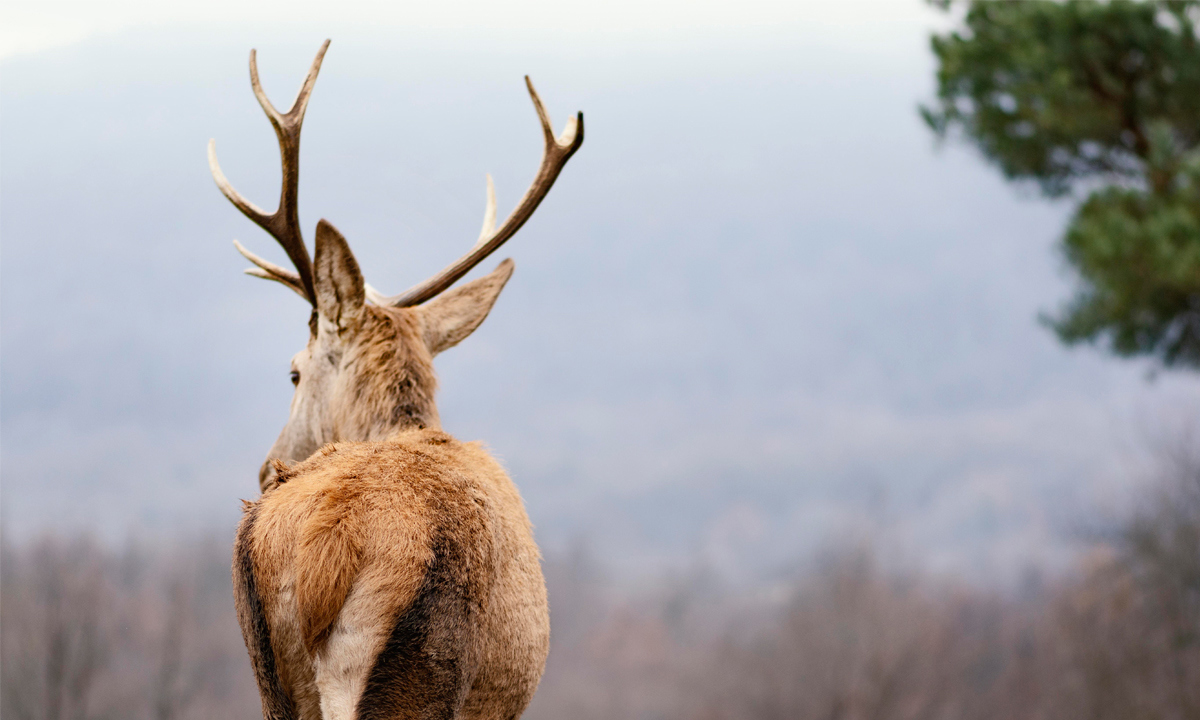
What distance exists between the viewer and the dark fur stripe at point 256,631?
2770mm

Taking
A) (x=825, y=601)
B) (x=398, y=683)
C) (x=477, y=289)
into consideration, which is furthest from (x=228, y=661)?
(x=398, y=683)

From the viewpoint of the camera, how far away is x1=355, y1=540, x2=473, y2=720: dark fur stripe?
8.62 ft

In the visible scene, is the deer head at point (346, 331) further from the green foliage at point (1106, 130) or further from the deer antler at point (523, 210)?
the green foliage at point (1106, 130)

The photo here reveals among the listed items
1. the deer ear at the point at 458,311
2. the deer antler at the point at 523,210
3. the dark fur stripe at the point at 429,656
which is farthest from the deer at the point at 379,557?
the deer antler at the point at 523,210

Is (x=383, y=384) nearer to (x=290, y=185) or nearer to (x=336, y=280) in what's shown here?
(x=336, y=280)

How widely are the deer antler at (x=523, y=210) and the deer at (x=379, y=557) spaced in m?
0.54

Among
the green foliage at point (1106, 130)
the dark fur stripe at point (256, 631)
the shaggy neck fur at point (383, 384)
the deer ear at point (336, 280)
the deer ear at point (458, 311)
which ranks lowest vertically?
the dark fur stripe at point (256, 631)

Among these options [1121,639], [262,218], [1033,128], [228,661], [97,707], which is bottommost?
[97,707]

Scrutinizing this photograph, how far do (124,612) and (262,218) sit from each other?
13.5 m

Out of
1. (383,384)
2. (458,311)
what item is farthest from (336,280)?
(458,311)

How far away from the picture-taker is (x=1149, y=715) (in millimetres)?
17188

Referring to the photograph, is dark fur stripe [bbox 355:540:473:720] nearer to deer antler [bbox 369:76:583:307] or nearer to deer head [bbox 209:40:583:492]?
deer head [bbox 209:40:583:492]

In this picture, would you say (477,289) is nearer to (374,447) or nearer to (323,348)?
(323,348)

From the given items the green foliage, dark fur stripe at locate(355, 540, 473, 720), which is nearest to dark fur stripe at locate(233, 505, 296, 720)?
dark fur stripe at locate(355, 540, 473, 720)
